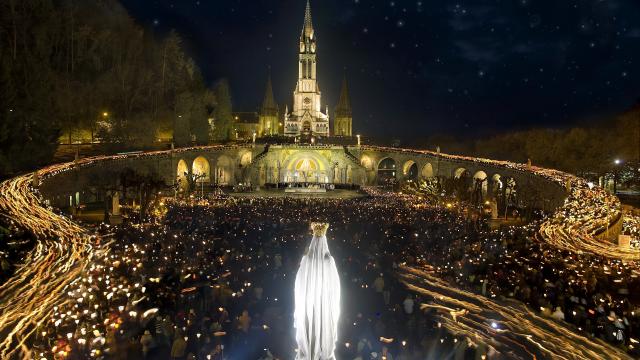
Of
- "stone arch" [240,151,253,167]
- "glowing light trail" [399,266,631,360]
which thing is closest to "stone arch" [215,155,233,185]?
"stone arch" [240,151,253,167]

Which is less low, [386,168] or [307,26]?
[307,26]

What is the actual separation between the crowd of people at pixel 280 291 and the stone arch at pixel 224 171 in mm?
34194

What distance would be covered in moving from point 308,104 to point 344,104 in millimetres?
6594

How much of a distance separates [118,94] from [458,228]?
99.9 feet

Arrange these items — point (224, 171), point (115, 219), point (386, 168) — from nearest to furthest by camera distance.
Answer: point (115, 219) < point (224, 171) < point (386, 168)

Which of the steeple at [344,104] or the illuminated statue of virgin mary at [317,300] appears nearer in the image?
the illuminated statue of virgin mary at [317,300]

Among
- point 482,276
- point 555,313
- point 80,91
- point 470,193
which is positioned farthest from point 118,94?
point 555,313

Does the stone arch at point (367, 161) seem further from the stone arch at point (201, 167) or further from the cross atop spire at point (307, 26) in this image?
the cross atop spire at point (307, 26)

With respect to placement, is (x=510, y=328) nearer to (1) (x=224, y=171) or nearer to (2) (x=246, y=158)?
(2) (x=246, y=158)

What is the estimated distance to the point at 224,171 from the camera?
5591 cm

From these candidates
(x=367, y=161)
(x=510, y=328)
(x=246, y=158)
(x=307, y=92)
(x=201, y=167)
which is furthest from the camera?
(x=307, y=92)

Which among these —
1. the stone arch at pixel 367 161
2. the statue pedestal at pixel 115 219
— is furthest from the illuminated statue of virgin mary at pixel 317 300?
the stone arch at pixel 367 161

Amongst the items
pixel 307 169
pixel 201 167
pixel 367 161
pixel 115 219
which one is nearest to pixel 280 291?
pixel 115 219

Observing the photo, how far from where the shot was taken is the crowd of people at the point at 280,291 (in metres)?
11.2
